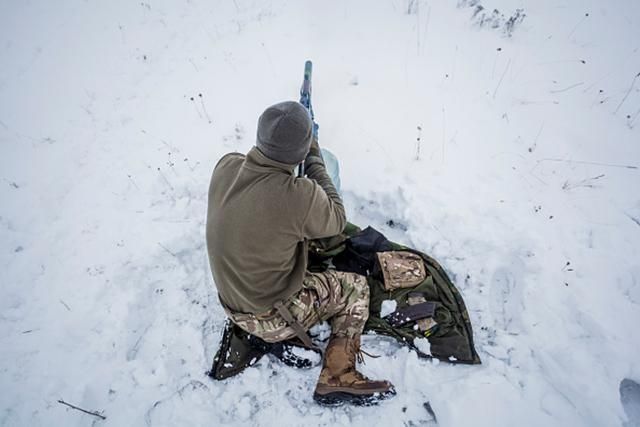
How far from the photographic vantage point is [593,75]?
13.7ft

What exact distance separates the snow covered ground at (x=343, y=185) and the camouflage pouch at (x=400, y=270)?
0.36m

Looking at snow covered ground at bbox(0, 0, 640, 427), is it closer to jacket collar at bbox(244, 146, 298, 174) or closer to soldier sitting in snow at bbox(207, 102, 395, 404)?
soldier sitting in snow at bbox(207, 102, 395, 404)

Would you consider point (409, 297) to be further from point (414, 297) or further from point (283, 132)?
point (283, 132)

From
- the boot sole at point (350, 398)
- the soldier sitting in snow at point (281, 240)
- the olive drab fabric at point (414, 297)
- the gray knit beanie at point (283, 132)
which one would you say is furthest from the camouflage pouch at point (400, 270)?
the gray knit beanie at point (283, 132)

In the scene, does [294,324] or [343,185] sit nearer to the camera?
[294,324]

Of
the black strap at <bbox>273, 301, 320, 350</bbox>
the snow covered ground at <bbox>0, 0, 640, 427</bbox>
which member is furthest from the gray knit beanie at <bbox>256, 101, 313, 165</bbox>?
the snow covered ground at <bbox>0, 0, 640, 427</bbox>

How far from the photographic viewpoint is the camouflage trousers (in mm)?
2486

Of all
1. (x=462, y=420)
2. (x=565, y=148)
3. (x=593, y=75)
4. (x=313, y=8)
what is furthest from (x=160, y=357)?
(x=593, y=75)

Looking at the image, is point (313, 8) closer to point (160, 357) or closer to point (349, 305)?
point (349, 305)

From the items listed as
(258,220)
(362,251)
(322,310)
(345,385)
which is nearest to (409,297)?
(362,251)

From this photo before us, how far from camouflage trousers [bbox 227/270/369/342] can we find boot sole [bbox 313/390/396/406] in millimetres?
414

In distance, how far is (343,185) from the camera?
3.81 m

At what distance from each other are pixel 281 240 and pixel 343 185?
6.27 ft

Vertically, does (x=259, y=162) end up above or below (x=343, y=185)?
above
